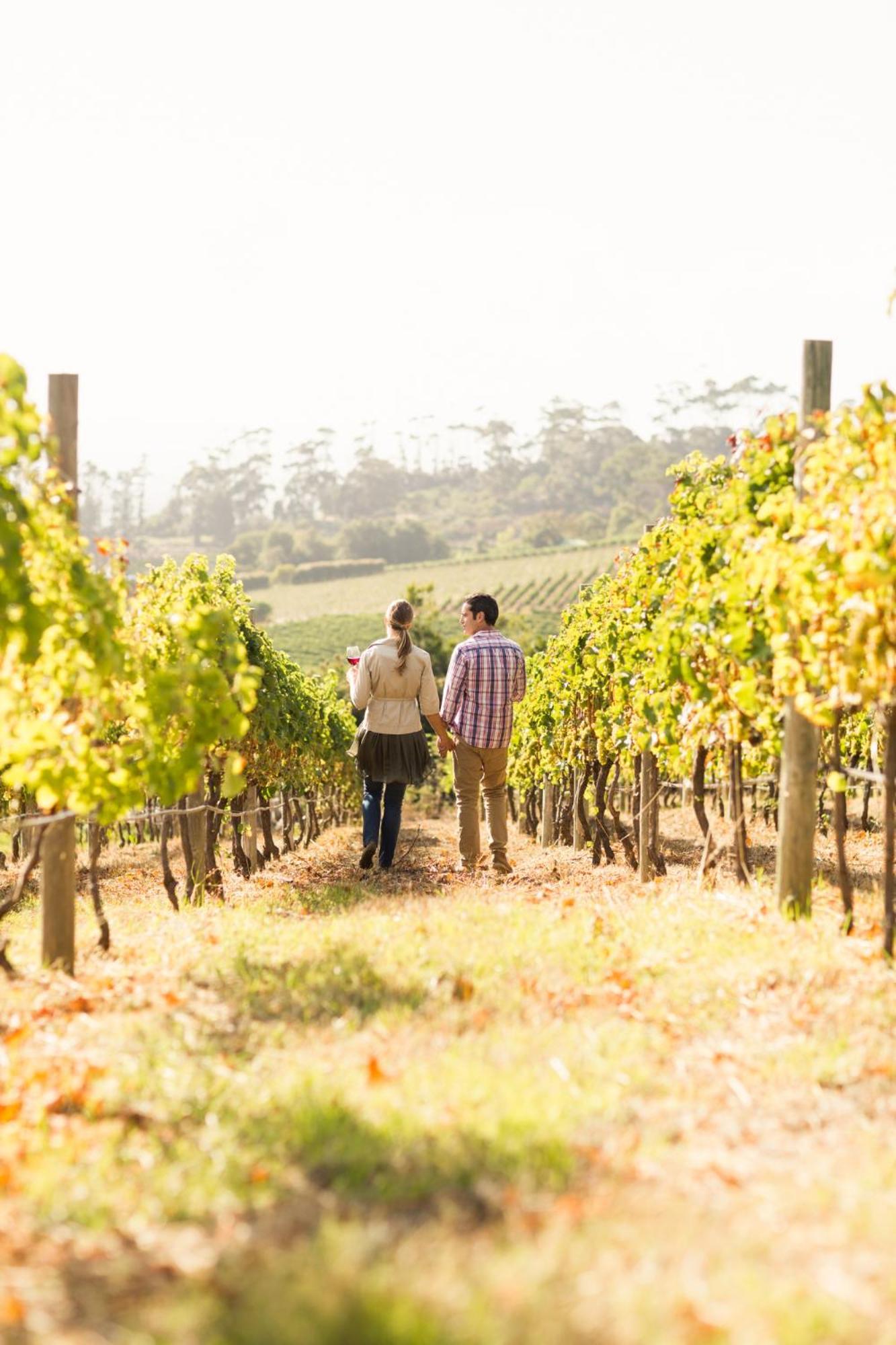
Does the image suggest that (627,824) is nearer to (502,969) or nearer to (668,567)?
(668,567)

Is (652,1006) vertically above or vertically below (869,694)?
below

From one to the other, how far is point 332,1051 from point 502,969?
1.13 m

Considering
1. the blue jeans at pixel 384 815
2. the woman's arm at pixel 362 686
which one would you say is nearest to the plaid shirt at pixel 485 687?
the woman's arm at pixel 362 686

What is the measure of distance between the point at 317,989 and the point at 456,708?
3.91 meters

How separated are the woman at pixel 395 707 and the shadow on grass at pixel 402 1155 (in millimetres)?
5018

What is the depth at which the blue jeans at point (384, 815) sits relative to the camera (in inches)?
352

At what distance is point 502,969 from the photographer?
491 centimetres

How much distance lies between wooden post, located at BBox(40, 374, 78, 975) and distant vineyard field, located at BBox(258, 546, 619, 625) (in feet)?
252

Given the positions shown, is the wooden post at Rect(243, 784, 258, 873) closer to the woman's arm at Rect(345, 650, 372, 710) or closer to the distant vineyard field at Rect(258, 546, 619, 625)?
the woman's arm at Rect(345, 650, 372, 710)

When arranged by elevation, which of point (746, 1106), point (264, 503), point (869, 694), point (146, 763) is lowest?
point (746, 1106)

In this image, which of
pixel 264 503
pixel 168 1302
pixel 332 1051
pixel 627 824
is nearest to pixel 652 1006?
pixel 332 1051

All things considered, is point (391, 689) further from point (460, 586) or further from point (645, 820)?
point (460, 586)

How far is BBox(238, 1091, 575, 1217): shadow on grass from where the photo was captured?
2.94m

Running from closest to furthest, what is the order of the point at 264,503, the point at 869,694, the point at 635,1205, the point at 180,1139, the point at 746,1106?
the point at 635,1205 → the point at 180,1139 → the point at 746,1106 → the point at 869,694 → the point at 264,503
